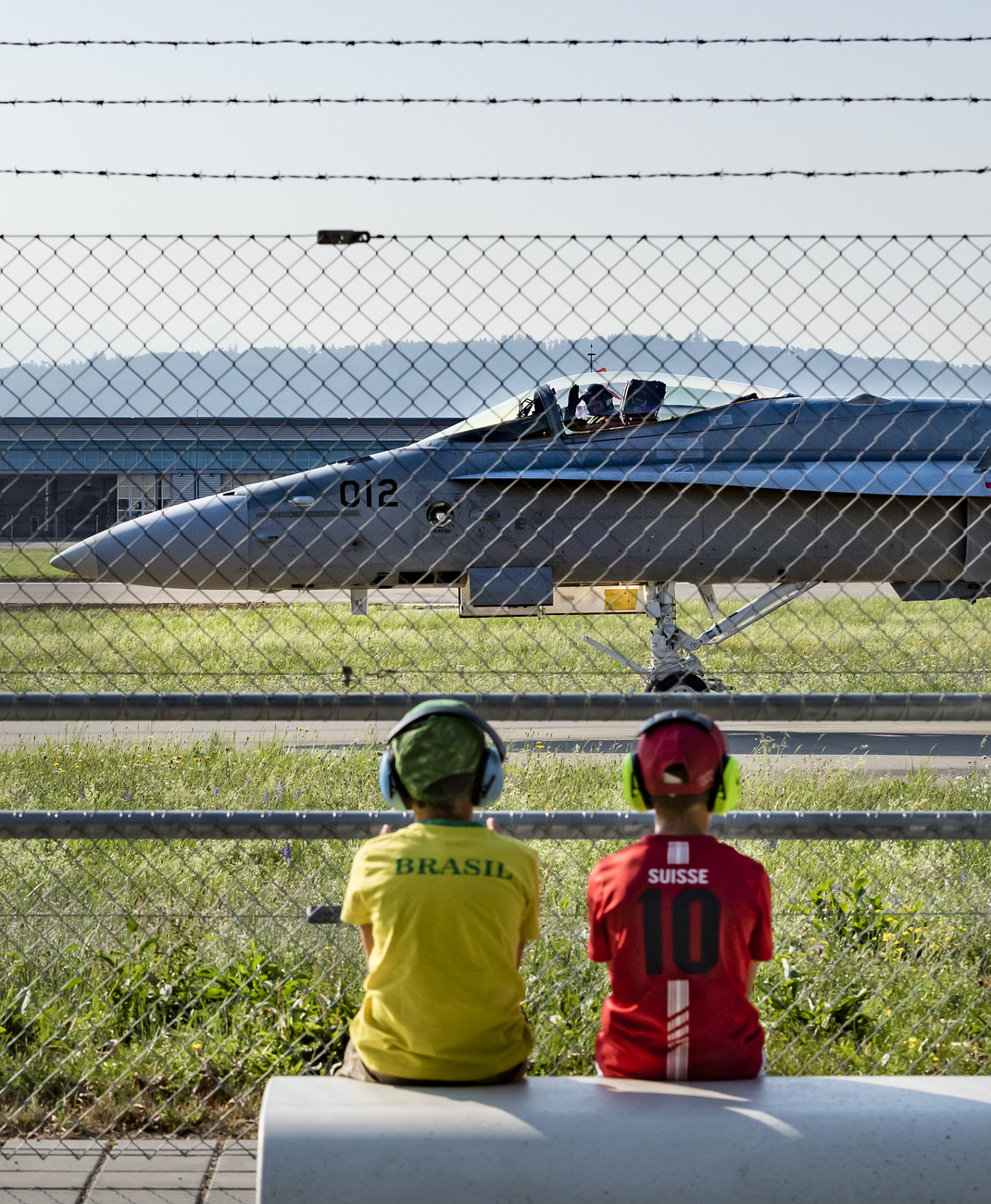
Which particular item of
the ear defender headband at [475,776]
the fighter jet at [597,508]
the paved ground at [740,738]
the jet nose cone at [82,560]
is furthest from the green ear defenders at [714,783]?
the jet nose cone at [82,560]

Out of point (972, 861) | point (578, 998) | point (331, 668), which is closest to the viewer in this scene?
point (578, 998)

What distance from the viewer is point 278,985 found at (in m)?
4.03

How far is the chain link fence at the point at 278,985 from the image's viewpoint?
3.75 metres

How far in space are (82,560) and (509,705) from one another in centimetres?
776

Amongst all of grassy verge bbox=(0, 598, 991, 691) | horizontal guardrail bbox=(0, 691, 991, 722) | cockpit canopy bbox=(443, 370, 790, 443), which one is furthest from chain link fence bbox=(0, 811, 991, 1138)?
cockpit canopy bbox=(443, 370, 790, 443)

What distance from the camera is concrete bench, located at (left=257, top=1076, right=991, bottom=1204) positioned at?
7.77 feet

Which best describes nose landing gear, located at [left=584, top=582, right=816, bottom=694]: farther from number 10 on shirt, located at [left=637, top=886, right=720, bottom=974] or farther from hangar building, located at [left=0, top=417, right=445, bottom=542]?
number 10 on shirt, located at [left=637, top=886, right=720, bottom=974]

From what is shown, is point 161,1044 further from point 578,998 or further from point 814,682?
point 814,682

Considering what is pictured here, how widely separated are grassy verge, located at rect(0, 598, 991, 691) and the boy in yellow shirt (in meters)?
7.12

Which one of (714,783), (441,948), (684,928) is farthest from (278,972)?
(714,783)

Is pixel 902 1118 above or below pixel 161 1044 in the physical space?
above

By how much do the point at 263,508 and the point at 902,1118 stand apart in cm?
856

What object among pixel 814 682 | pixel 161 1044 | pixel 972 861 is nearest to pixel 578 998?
pixel 161 1044

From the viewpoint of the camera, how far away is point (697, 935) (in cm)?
269
